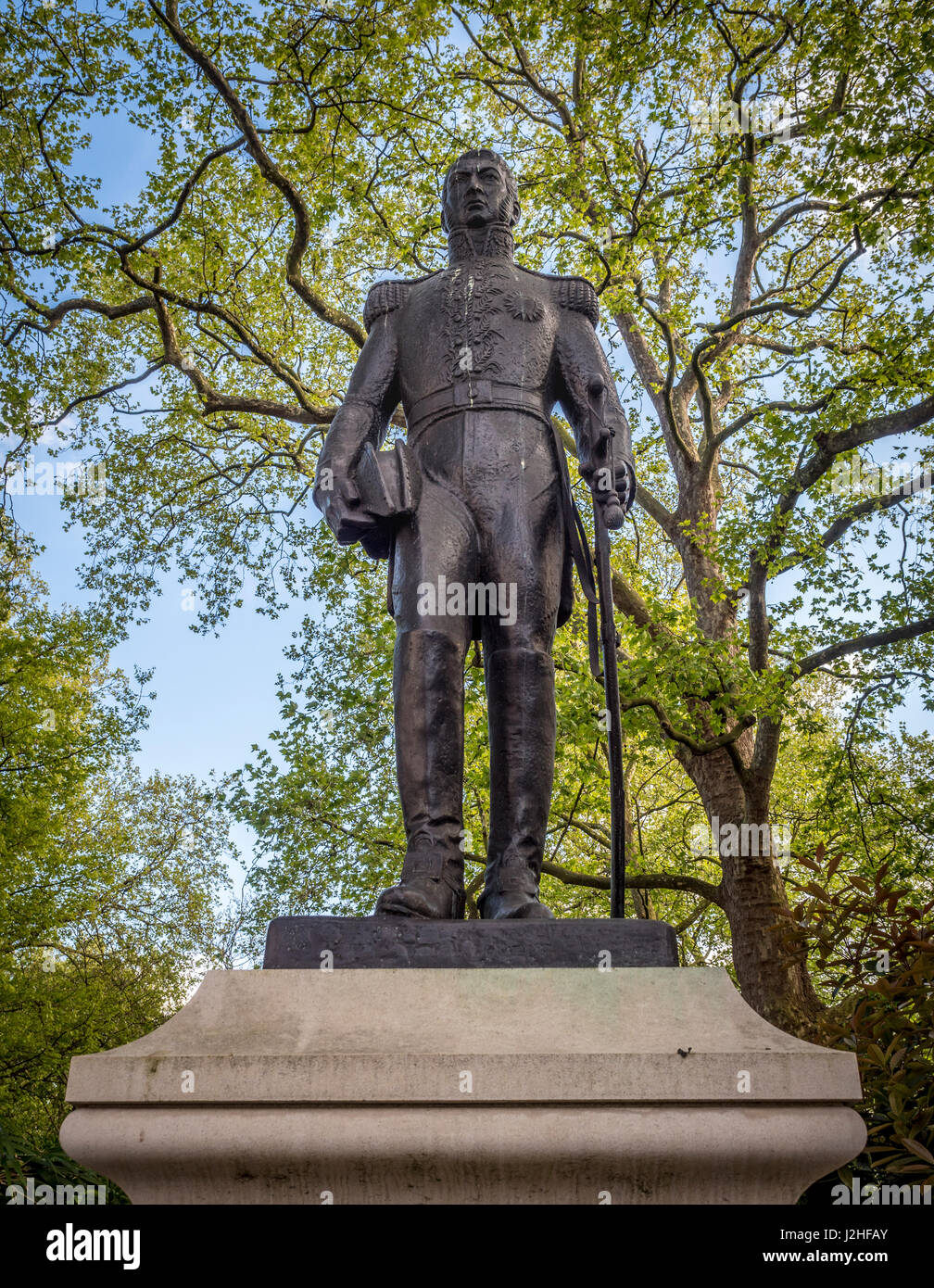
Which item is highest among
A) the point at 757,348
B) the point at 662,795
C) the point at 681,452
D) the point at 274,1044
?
the point at 757,348

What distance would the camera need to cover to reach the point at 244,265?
1484cm

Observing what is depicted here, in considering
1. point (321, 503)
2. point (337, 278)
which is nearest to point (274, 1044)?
Answer: point (321, 503)

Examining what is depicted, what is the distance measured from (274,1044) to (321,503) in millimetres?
2060

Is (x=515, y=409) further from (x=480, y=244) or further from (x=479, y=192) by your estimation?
(x=479, y=192)

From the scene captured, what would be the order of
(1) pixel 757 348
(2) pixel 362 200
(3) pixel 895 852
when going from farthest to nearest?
(1) pixel 757 348 < (2) pixel 362 200 < (3) pixel 895 852

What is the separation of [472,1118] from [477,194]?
3.64 meters

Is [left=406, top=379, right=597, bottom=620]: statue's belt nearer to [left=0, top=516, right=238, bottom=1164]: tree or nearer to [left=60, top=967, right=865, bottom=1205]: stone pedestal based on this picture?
[left=60, top=967, right=865, bottom=1205]: stone pedestal

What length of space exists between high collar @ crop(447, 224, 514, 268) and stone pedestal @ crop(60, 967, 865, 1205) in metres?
3.21

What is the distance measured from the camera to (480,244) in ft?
15.8

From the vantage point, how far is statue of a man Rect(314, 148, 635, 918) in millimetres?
3939

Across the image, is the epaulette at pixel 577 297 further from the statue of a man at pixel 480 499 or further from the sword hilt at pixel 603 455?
the sword hilt at pixel 603 455

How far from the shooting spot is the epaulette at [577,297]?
4.78 meters

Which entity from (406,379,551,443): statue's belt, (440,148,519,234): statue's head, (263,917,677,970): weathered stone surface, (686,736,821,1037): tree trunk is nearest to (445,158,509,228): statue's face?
(440,148,519,234): statue's head

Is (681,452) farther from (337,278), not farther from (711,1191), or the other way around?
(711,1191)
